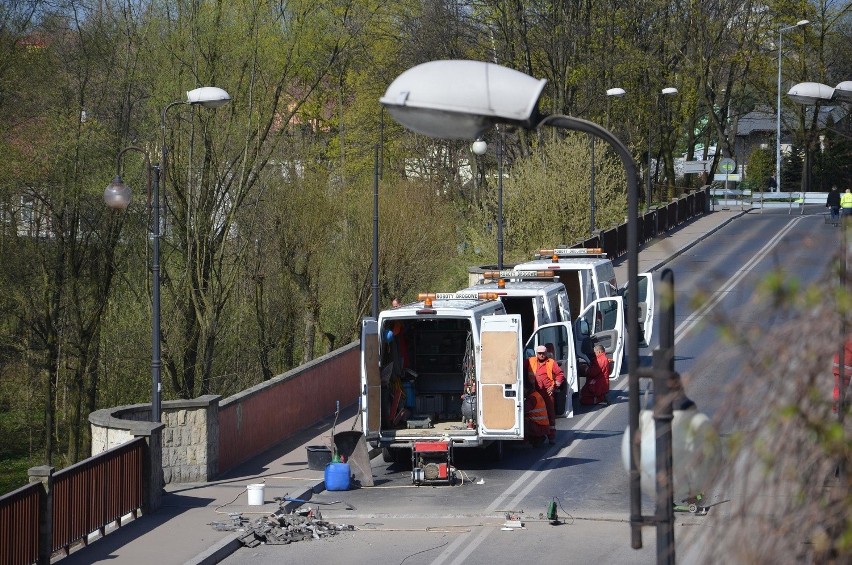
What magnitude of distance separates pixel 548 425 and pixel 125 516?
279 inches

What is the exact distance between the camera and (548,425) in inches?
781

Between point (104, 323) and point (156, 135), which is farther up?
A: point (156, 135)

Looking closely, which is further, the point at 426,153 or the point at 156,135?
the point at 426,153

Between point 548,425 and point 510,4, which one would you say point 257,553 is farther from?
point 510,4

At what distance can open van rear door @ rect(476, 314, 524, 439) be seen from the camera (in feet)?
58.6

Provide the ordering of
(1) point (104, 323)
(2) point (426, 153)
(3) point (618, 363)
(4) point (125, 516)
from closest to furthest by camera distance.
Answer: (4) point (125, 516) < (3) point (618, 363) < (1) point (104, 323) < (2) point (426, 153)

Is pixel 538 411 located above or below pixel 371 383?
below

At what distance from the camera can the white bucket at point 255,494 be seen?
1658 cm

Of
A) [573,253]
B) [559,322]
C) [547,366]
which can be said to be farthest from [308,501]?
[573,253]

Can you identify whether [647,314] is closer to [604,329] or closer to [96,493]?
[604,329]

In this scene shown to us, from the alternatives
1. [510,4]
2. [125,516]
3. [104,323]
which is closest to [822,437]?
[125,516]

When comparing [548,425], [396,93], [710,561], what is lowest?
[548,425]

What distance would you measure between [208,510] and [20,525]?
362 cm

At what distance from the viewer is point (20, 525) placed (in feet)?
42.9
